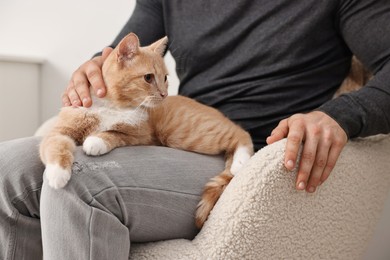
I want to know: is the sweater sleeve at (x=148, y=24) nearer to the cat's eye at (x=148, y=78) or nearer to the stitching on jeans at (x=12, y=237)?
the cat's eye at (x=148, y=78)

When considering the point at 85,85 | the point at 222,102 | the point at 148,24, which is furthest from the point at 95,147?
the point at 148,24

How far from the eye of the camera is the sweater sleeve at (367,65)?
0.95 meters

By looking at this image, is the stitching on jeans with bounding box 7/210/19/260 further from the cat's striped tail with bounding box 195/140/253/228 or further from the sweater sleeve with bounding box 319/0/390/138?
the sweater sleeve with bounding box 319/0/390/138

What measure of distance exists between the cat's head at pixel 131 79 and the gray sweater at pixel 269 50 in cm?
28

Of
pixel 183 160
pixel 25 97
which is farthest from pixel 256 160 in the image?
pixel 25 97

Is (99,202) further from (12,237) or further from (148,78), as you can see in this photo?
(148,78)

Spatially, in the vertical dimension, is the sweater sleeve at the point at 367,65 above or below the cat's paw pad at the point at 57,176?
above

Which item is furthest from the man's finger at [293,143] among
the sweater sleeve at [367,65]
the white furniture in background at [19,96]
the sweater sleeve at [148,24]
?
the white furniture in background at [19,96]

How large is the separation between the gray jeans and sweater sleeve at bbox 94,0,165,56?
55 cm

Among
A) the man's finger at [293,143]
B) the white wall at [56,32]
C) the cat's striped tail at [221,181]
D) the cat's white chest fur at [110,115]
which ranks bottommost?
the white wall at [56,32]

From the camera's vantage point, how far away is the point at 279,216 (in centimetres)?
83

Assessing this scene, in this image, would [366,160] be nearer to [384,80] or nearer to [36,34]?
[384,80]

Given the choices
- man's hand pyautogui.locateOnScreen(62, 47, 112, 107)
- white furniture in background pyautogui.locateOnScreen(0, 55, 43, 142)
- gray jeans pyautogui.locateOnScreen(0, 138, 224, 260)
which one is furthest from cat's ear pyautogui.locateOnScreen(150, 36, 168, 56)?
white furniture in background pyautogui.locateOnScreen(0, 55, 43, 142)

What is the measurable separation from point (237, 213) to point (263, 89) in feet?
1.64
